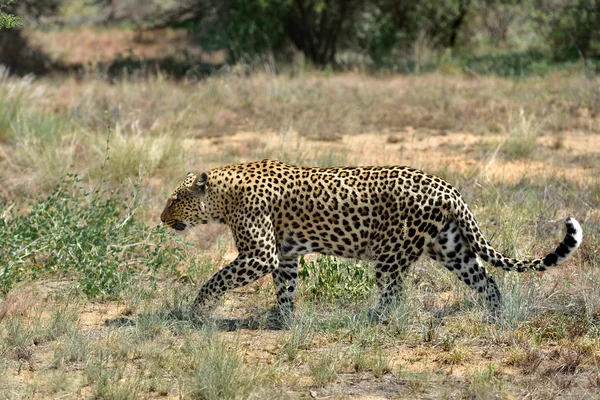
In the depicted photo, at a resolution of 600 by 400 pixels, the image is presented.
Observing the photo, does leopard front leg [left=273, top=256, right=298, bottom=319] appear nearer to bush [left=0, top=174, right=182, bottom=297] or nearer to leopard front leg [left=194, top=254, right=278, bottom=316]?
leopard front leg [left=194, top=254, right=278, bottom=316]

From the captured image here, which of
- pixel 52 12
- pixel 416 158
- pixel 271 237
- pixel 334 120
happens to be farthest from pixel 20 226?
pixel 52 12

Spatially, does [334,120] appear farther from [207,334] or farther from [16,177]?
[207,334]

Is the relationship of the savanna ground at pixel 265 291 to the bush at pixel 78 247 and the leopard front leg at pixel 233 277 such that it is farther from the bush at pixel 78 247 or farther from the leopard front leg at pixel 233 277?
the leopard front leg at pixel 233 277

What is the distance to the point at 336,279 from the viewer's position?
8.19 metres

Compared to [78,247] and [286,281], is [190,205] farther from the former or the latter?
[78,247]

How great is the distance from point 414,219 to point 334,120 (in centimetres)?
882

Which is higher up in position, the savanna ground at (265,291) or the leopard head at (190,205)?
the leopard head at (190,205)

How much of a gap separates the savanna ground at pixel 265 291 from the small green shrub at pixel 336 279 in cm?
2

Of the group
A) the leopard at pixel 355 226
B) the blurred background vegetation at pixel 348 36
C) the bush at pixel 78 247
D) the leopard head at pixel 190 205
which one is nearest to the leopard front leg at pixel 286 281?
the leopard at pixel 355 226

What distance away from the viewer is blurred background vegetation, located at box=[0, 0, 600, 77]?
2200cm

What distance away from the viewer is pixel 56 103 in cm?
1672

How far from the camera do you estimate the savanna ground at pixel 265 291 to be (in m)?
6.32

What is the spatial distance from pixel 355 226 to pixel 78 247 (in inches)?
98.2

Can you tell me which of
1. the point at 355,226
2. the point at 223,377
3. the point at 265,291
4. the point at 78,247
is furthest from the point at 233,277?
the point at 78,247
